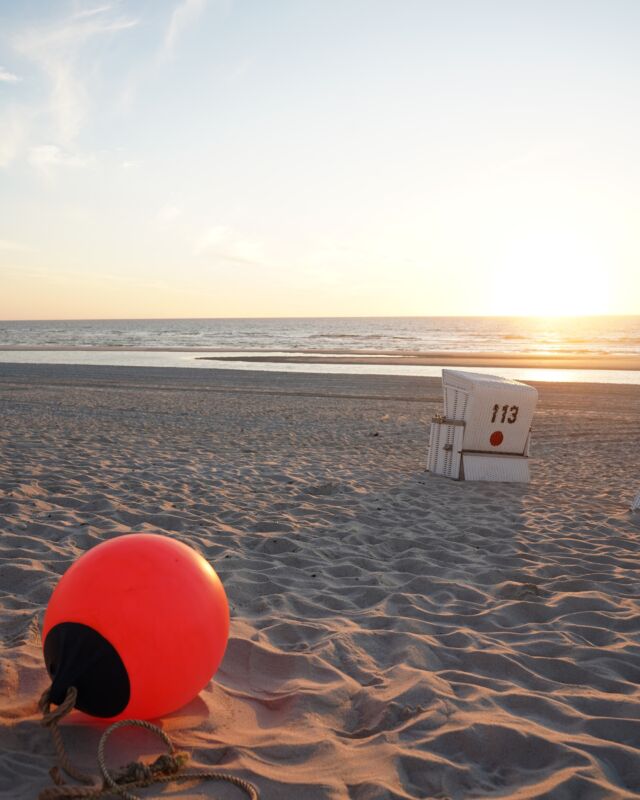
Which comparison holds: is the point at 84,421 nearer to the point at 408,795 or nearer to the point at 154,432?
the point at 154,432

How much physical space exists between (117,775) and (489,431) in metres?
6.68

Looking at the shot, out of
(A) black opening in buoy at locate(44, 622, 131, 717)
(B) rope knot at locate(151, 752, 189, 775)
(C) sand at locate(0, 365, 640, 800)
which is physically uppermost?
(A) black opening in buoy at locate(44, 622, 131, 717)

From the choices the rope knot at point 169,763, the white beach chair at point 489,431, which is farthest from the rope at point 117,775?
the white beach chair at point 489,431

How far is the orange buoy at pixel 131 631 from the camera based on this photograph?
2551mm

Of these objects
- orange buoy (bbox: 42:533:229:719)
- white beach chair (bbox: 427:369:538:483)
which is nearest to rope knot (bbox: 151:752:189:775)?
orange buoy (bbox: 42:533:229:719)

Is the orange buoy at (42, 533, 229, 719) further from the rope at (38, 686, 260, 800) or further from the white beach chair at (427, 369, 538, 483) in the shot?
the white beach chair at (427, 369, 538, 483)

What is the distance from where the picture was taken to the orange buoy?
2.55 metres

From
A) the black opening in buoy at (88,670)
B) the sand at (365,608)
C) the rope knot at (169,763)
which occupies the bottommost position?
the sand at (365,608)

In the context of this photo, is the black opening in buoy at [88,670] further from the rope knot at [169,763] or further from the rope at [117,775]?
the rope knot at [169,763]

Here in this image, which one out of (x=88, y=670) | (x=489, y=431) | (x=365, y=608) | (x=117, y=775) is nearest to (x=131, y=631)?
(x=88, y=670)

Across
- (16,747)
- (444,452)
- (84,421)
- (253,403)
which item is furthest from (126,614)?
(253,403)

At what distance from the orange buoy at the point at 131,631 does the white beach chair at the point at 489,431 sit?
5996 millimetres

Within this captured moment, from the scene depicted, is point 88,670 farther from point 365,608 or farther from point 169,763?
point 365,608

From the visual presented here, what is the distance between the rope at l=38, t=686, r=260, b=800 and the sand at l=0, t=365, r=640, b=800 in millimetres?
64
